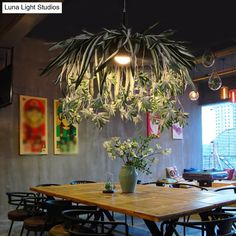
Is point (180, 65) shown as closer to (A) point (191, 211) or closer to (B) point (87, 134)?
(A) point (191, 211)

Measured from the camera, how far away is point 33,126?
642 cm

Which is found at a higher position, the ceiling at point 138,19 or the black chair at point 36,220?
the ceiling at point 138,19

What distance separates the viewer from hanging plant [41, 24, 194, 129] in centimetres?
321

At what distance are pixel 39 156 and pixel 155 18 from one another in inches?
134

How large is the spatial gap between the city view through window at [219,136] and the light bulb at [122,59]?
7.89m

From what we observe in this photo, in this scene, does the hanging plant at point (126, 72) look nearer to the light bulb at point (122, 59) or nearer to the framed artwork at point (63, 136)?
the light bulb at point (122, 59)

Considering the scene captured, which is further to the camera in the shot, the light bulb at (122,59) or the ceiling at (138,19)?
the ceiling at (138,19)

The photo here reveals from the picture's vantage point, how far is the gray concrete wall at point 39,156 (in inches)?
243

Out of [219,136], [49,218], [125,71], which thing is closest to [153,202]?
[49,218]

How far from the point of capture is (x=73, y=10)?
5047 mm

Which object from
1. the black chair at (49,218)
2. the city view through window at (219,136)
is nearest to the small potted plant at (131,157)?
the black chair at (49,218)

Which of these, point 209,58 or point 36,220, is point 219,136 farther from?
point 36,220

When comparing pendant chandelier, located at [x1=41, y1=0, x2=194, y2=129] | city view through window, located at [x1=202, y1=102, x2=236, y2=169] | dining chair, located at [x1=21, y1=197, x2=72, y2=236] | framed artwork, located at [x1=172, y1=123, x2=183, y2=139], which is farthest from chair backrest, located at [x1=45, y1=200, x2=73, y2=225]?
city view through window, located at [x1=202, y1=102, x2=236, y2=169]

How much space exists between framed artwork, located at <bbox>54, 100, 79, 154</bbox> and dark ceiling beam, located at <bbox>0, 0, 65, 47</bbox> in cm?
187
